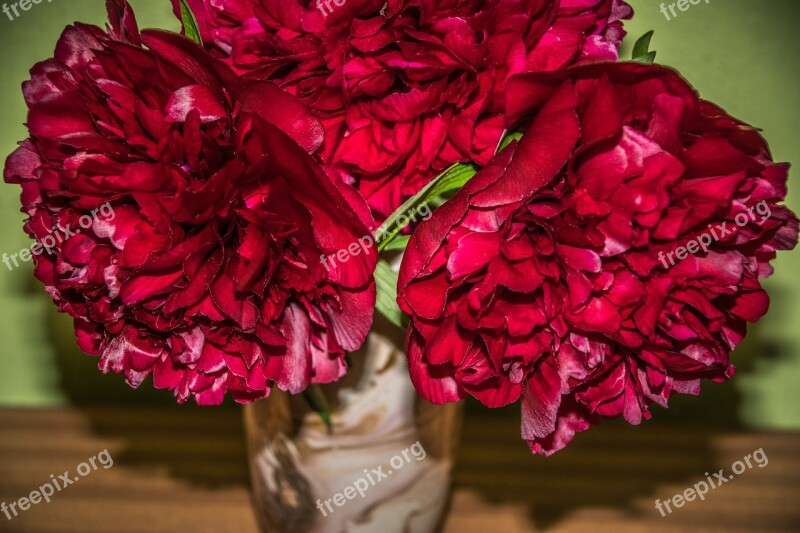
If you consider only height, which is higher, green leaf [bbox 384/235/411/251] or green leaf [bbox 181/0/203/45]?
green leaf [bbox 181/0/203/45]

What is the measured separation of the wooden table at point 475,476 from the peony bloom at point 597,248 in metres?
0.35

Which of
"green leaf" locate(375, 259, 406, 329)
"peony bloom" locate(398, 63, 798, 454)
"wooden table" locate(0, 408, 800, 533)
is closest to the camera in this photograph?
"peony bloom" locate(398, 63, 798, 454)

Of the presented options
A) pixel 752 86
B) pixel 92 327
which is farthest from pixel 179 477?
pixel 752 86

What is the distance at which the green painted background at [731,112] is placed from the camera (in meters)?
0.72

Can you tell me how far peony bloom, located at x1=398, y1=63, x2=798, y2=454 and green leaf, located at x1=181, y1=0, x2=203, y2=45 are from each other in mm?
166

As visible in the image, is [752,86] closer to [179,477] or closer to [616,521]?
[616,521]

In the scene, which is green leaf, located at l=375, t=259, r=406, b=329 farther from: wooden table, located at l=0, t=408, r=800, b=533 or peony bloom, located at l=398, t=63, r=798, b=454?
wooden table, located at l=0, t=408, r=800, b=533

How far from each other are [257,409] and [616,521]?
0.36 metres

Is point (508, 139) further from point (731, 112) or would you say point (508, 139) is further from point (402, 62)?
point (731, 112)

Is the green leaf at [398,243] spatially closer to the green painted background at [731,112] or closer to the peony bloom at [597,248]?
the peony bloom at [597,248]

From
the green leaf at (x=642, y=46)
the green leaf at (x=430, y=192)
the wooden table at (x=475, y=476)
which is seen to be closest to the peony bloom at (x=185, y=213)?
the green leaf at (x=430, y=192)

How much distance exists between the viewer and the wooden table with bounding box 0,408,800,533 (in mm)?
709

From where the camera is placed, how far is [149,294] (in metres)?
0.37

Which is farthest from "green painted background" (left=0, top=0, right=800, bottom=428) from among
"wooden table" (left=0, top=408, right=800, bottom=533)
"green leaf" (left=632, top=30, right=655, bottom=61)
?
"green leaf" (left=632, top=30, right=655, bottom=61)
